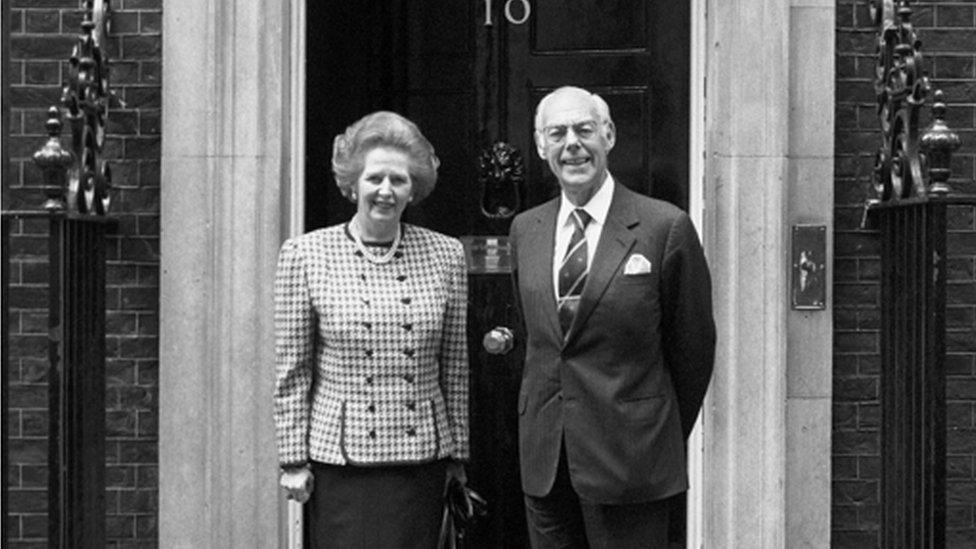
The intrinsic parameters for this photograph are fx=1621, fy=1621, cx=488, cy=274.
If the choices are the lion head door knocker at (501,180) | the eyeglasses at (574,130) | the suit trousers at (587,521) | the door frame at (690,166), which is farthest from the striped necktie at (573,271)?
the lion head door knocker at (501,180)

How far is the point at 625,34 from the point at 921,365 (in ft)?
6.54

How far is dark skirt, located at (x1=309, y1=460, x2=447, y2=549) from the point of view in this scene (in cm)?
487

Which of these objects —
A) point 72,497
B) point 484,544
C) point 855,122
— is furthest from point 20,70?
point 855,122

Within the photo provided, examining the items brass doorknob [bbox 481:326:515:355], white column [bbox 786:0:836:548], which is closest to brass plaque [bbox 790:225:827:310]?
white column [bbox 786:0:836:548]

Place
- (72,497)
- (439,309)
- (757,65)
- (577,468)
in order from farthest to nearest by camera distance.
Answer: (757,65), (72,497), (439,309), (577,468)

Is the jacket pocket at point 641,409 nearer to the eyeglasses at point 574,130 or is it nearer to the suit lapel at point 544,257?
the suit lapel at point 544,257

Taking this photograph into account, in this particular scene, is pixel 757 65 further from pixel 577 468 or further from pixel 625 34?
pixel 577 468

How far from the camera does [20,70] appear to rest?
6141mm

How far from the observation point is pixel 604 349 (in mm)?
4625

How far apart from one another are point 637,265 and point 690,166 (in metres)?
1.79

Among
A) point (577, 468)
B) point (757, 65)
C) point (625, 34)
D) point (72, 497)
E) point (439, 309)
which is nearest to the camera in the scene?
point (577, 468)

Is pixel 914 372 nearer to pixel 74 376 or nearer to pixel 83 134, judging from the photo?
pixel 74 376

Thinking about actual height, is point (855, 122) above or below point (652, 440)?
above

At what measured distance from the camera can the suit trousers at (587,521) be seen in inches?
182
